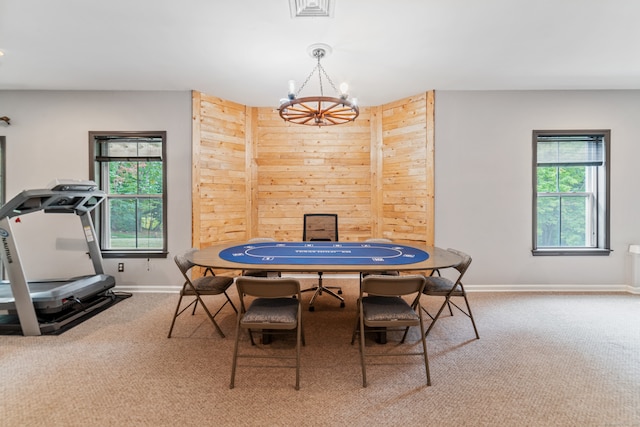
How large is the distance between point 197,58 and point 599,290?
20.5 feet

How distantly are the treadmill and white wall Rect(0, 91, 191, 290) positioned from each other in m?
0.54

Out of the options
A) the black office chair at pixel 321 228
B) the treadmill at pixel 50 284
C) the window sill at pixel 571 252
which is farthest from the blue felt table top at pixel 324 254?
the window sill at pixel 571 252

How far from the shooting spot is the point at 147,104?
4102 mm

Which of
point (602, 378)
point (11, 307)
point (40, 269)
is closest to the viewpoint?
point (602, 378)

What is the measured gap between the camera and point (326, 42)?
9.31ft

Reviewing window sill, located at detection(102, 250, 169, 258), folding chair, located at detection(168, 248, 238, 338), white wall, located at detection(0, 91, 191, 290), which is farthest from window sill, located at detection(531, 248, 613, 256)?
window sill, located at detection(102, 250, 169, 258)

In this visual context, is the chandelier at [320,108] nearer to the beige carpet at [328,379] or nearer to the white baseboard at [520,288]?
the beige carpet at [328,379]

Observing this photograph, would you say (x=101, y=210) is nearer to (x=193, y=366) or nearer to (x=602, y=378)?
(x=193, y=366)

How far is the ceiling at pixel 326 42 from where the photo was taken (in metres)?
2.38

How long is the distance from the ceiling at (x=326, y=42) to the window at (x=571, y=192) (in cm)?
80

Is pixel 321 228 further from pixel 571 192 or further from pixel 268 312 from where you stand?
pixel 571 192

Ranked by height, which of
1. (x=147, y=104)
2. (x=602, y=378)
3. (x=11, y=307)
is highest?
(x=147, y=104)

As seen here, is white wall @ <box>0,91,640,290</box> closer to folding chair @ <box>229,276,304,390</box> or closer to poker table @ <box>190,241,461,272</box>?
poker table @ <box>190,241,461,272</box>

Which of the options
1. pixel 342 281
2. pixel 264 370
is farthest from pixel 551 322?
pixel 264 370
